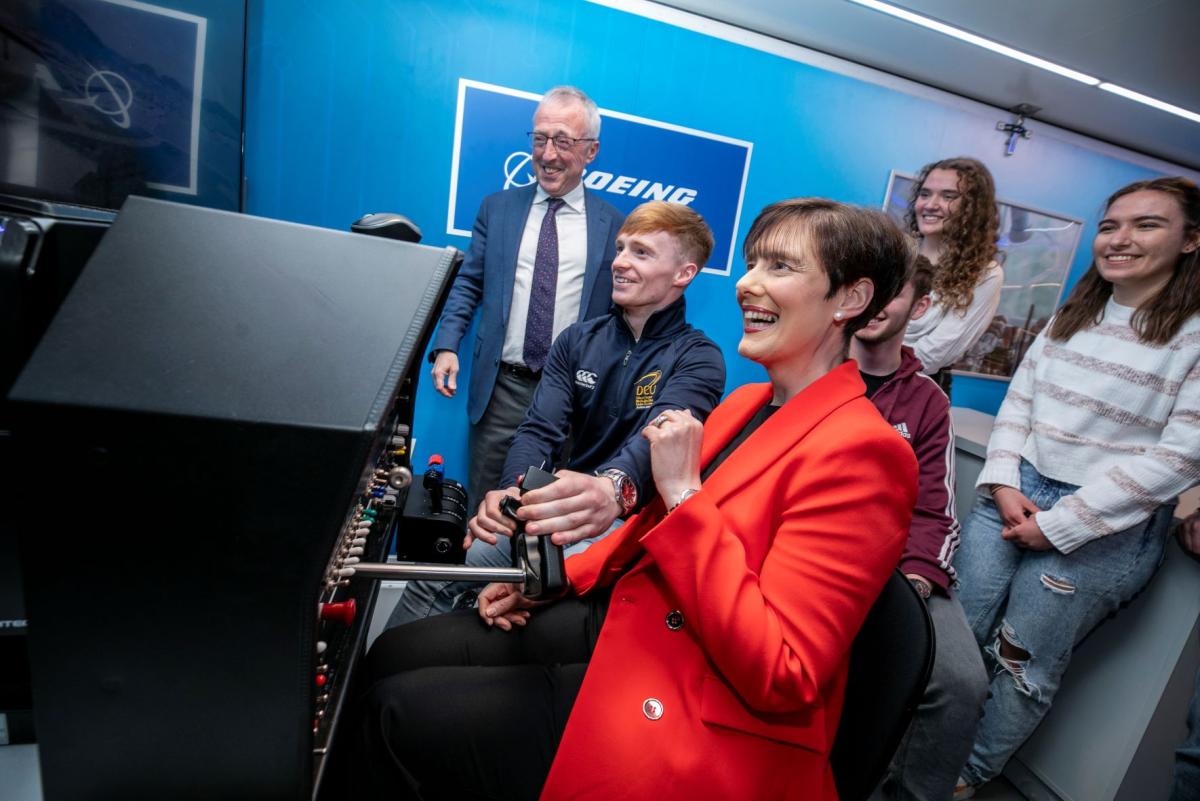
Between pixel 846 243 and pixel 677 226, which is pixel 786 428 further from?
pixel 677 226

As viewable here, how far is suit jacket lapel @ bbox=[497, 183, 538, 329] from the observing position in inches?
98.9

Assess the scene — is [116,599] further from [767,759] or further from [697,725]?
[767,759]

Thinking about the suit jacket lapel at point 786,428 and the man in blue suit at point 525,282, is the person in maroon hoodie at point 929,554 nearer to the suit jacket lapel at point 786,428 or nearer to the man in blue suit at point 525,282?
the suit jacket lapel at point 786,428

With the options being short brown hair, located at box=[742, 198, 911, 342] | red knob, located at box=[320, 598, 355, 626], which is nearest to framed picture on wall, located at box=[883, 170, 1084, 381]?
short brown hair, located at box=[742, 198, 911, 342]

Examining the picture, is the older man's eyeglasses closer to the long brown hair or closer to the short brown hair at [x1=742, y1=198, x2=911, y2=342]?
the short brown hair at [x1=742, y1=198, x2=911, y2=342]

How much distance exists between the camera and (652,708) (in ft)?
3.22

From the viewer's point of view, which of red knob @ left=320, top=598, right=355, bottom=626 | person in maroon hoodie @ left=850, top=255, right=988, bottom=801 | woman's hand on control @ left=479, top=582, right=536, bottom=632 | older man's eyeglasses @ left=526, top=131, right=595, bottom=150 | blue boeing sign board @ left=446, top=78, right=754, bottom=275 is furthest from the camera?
blue boeing sign board @ left=446, top=78, right=754, bottom=275

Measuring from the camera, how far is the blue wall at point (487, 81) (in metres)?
2.57

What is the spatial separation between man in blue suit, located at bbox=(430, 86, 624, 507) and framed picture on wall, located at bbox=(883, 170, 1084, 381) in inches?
111

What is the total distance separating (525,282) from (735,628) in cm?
195

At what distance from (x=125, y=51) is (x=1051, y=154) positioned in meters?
4.91

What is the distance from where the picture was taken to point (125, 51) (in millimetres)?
2057

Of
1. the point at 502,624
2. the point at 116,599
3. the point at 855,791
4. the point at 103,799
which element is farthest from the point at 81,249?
the point at 855,791

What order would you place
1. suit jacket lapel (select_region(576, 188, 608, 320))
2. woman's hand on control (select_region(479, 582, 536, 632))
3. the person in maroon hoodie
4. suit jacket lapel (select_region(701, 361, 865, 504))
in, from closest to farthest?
suit jacket lapel (select_region(701, 361, 865, 504)), woman's hand on control (select_region(479, 582, 536, 632)), the person in maroon hoodie, suit jacket lapel (select_region(576, 188, 608, 320))
